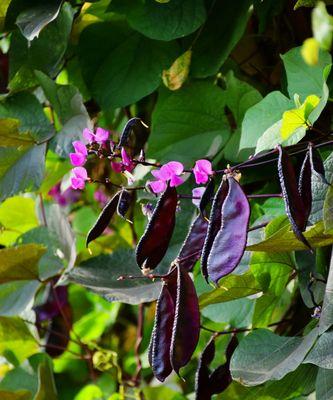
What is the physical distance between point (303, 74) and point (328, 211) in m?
0.20

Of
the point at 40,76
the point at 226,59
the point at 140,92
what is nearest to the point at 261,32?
the point at 226,59

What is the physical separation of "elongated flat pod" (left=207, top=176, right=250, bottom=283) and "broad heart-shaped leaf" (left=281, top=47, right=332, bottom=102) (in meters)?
0.22

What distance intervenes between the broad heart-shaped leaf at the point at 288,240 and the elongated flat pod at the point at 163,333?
8 centimetres

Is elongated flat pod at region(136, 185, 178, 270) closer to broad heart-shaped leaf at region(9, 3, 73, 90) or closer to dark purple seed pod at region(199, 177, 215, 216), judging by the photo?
dark purple seed pod at region(199, 177, 215, 216)

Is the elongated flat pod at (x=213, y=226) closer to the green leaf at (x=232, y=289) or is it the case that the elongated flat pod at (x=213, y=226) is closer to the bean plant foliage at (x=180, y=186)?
the bean plant foliage at (x=180, y=186)

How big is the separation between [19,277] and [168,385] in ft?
1.19

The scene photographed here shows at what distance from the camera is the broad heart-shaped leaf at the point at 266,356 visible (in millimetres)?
737

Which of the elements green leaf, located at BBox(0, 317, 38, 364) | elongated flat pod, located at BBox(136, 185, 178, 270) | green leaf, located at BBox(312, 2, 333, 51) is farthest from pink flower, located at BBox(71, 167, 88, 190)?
green leaf, located at BBox(0, 317, 38, 364)

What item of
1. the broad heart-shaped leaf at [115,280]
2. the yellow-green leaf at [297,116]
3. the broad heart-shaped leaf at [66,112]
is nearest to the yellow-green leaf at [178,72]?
the broad heart-shaped leaf at [66,112]

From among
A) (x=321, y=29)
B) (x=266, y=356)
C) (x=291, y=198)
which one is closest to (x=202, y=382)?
(x=266, y=356)

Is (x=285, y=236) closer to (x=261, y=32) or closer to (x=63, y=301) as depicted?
(x=261, y=32)

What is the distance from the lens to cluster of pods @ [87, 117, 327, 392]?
2.07ft

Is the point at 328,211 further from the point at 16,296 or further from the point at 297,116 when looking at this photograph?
the point at 16,296

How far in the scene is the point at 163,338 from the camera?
702 millimetres
